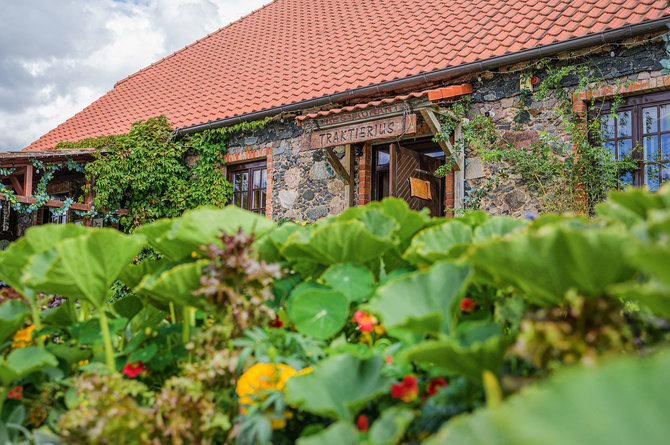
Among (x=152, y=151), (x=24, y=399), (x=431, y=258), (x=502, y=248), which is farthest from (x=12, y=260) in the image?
(x=152, y=151)

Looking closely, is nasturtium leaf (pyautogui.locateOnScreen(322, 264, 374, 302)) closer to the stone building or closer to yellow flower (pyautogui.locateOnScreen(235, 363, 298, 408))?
yellow flower (pyautogui.locateOnScreen(235, 363, 298, 408))

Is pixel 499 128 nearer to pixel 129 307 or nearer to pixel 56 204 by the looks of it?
pixel 129 307

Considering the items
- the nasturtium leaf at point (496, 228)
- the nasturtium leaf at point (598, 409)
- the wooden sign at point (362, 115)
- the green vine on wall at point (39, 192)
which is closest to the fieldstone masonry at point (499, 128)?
the wooden sign at point (362, 115)

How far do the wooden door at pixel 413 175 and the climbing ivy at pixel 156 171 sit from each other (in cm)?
351

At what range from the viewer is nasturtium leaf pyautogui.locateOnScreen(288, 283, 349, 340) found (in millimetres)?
1051

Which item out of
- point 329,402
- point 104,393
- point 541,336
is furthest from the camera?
point 104,393

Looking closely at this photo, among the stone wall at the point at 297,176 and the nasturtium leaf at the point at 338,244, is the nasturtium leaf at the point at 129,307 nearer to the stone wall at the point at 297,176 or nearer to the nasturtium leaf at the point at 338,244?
the nasturtium leaf at the point at 338,244

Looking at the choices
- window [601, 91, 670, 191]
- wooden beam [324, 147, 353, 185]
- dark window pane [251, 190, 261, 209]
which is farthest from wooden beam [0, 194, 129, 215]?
window [601, 91, 670, 191]

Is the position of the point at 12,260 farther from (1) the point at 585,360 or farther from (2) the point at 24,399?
(1) the point at 585,360

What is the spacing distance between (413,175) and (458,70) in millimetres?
1478

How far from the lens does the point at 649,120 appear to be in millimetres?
5508

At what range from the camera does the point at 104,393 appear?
1.01 metres

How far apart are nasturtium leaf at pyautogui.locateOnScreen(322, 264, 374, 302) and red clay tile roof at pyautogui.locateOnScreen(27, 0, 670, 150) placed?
221 inches

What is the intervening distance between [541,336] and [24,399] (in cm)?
113
